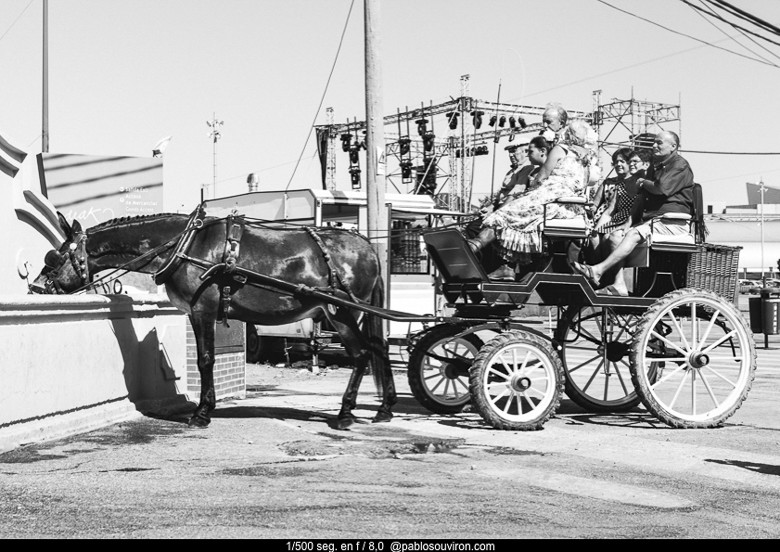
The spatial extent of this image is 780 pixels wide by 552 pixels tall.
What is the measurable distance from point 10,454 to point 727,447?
5.90 meters

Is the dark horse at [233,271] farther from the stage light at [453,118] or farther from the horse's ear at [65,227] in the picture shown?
the stage light at [453,118]

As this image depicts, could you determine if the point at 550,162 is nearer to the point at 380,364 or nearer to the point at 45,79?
the point at 380,364

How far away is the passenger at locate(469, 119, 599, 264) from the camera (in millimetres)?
10523

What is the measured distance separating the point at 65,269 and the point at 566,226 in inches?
191

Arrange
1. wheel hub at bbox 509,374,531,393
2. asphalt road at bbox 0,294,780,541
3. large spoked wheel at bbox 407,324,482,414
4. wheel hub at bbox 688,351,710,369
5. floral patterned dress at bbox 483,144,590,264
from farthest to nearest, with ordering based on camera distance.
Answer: large spoked wheel at bbox 407,324,482,414, wheel hub at bbox 688,351,710,369, floral patterned dress at bbox 483,144,590,264, wheel hub at bbox 509,374,531,393, asphalt road at bbox 0,294,780,541

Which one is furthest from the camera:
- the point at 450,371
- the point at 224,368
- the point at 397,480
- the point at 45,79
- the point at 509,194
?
the point at 45,79

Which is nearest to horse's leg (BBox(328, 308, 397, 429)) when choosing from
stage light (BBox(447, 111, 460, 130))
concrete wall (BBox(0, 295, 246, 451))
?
concrete wall (BBox(0, 295, 246, 451))

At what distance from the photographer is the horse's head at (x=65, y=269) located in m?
10.3

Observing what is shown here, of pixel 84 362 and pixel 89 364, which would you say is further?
pixel 89 364

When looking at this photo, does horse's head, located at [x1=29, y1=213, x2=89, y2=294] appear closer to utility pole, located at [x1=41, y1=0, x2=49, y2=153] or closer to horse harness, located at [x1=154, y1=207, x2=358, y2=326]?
horse harness, located at [x1=154, y1=207, x2=358, y2=326]

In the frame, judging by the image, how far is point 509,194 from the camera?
11.1 m

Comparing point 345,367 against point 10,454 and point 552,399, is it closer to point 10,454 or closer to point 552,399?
point 552,399

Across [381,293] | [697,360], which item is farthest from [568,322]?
[381,293]

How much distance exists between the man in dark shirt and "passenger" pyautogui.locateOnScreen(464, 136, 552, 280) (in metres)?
0.86
